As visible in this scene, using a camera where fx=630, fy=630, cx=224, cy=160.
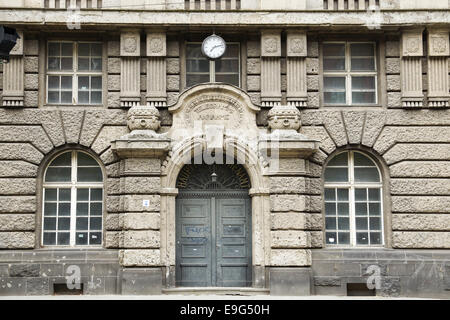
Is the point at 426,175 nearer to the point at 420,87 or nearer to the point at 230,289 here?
the point at 420,87

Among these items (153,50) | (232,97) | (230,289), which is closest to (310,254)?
(230,289)

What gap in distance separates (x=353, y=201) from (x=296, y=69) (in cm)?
356

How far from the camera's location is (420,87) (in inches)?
609

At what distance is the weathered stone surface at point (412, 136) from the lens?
15.4 metres

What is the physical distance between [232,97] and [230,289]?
461 centimetres

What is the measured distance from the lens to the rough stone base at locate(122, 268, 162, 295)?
14.6 metres

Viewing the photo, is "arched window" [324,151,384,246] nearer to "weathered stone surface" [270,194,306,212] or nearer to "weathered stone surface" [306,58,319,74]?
"weathered stone surface" [270,194,306,212]

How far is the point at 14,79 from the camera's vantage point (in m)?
15.2

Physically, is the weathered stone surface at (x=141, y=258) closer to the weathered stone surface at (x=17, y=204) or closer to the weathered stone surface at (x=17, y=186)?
the weathered stone surface at (x=17, y=204)

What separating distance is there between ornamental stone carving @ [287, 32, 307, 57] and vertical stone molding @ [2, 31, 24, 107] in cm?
653

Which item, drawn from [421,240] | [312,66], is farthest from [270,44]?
[421,240]

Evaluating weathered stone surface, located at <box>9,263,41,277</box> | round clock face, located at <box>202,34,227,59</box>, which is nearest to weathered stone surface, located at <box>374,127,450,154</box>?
round clock face, located at <box>202,34,227,59</box>

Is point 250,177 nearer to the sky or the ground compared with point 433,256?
nearer to the sky

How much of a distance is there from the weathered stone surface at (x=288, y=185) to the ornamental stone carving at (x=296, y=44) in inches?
121
